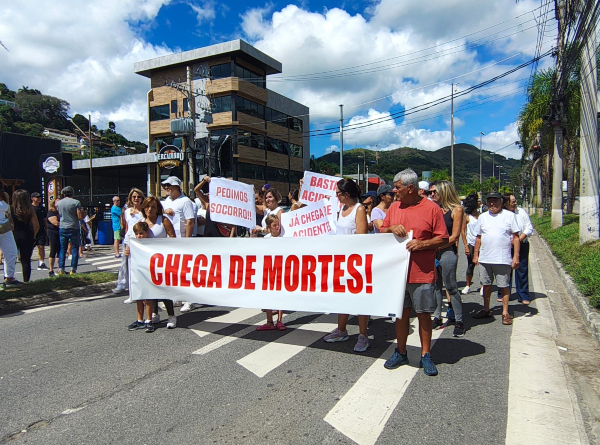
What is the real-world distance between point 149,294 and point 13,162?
2741 cm

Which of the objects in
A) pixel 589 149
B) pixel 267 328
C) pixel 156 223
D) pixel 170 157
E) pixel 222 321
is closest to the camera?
pixel 267 328

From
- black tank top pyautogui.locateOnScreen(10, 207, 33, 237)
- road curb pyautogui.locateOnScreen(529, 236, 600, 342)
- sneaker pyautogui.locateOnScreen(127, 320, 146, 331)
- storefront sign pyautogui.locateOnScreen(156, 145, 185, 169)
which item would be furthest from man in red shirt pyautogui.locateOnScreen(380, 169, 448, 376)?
storefront sign pyautogui.locateOnScreen(156, 145, 185, 169)

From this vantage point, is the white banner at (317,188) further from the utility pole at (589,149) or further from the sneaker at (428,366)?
the utility pole at (589,149)

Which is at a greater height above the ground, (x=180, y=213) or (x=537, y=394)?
(x=180, y=213)

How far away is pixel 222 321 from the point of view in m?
6.43

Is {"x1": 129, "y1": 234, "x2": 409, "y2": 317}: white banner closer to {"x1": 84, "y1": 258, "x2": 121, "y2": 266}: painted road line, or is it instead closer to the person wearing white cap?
the person wearing white cap

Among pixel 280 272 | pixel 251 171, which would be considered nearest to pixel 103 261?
pixel 280 272

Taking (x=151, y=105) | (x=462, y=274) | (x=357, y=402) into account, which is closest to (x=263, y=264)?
(x=357, y=402)

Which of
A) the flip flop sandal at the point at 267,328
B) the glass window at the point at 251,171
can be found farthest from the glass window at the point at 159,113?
the flip flop sandal at the point at 267,328

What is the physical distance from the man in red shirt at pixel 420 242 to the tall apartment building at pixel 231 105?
108 ft

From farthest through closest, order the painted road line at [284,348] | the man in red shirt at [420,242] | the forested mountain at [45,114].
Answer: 1. the forested mountain at [45,114]
2. the painted road line at [284,348]
3. the man in red shirt at [420,242]

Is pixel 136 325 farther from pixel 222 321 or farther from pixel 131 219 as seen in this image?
pixel 131 219

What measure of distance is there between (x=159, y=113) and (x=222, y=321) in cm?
3870

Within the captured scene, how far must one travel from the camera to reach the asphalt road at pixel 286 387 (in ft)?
10.4
